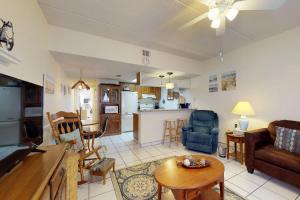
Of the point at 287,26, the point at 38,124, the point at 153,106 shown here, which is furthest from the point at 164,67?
the point at 153,106

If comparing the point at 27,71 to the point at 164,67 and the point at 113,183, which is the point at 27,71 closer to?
the point at 113,183

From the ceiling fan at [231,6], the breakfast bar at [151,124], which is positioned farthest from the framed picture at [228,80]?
the ceiling fan at [231,6]

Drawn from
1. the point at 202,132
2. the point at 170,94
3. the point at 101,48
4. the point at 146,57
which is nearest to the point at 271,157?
the point at 202,132

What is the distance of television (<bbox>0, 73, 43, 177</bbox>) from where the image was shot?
86cm

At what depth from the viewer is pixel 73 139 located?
213 cm

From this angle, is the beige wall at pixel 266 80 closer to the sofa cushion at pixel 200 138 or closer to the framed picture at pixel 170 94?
the sofa cushion at pixel 200 138

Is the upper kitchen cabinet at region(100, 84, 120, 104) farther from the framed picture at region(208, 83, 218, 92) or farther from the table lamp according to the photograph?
the table lamp

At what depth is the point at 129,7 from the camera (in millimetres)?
1992

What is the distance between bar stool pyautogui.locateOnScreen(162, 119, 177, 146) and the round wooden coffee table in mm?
2231

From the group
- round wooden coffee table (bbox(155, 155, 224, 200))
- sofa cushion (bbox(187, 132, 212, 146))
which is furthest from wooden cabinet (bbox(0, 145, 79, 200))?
sofa cushion (bbox(187, 132, 212, 146))

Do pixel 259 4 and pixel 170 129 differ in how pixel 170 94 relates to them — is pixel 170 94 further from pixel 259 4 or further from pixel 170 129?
pixel 259 4

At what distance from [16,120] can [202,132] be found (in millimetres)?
3537

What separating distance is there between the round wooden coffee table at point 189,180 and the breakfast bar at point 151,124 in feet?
6.85

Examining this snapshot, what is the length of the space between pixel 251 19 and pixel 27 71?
3306 millimetres
